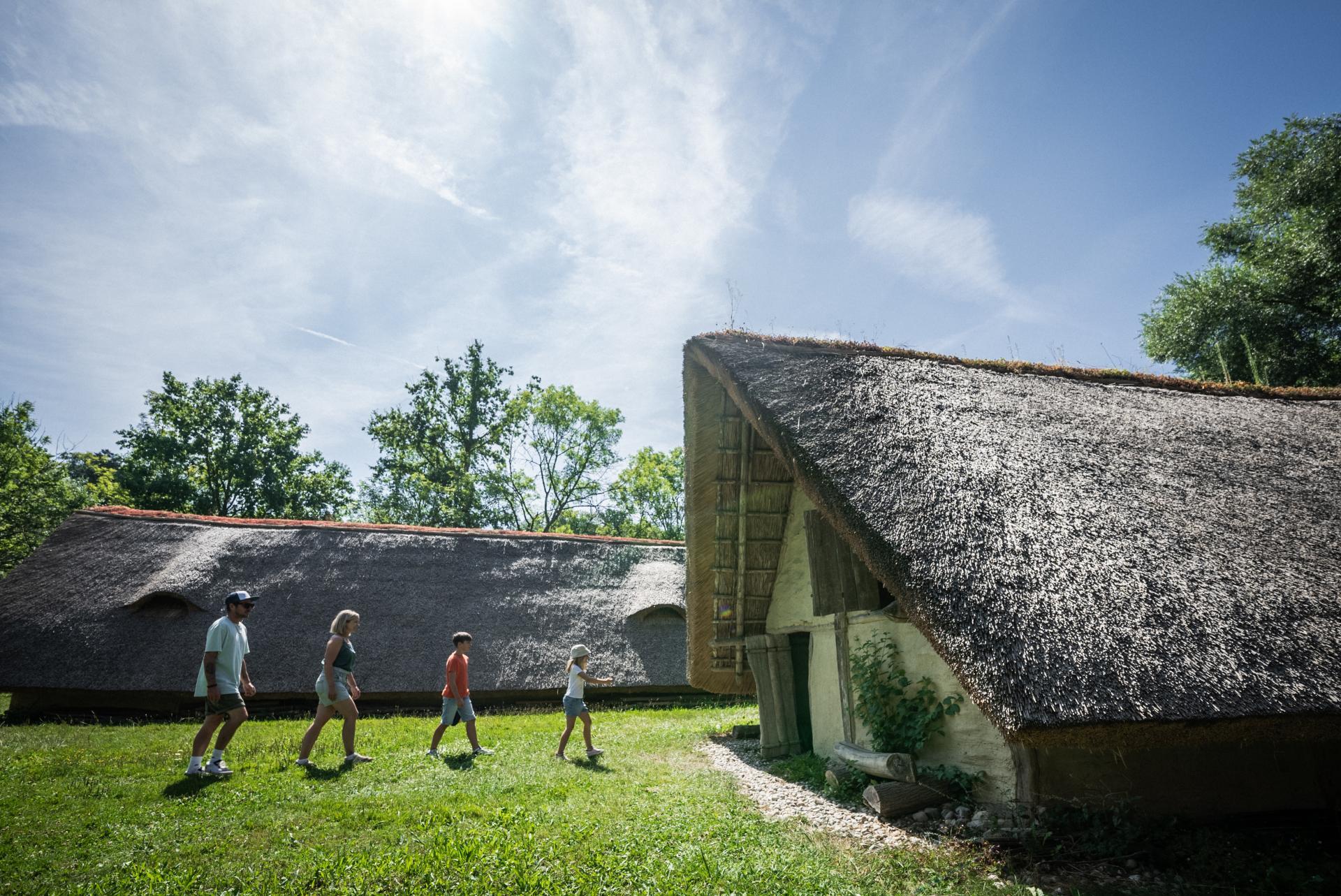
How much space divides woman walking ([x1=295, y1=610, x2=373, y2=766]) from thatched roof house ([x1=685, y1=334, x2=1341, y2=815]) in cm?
441

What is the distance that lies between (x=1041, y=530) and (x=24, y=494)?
115 feet

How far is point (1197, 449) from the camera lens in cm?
617

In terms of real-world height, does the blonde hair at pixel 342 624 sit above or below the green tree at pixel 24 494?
below

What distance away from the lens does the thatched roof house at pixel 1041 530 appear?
3670 millimetres

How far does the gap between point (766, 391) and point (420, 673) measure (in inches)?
379

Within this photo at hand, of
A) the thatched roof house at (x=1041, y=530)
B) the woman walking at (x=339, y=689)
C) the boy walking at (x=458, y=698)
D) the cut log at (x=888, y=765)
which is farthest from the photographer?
the boy walking at (x=458, y=698)

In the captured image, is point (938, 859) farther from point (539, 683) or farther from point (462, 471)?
point (462, 471)

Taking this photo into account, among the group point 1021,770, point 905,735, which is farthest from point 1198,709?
point 905,735

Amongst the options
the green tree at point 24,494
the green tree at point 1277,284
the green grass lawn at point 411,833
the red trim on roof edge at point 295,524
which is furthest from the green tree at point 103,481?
the green tree at point 1277,284

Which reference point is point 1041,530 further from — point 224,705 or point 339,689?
point 224,705

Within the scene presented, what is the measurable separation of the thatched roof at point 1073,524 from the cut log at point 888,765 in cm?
199

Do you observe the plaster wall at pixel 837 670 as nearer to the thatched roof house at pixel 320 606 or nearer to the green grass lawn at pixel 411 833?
the green grass lawn at pixel 411 833

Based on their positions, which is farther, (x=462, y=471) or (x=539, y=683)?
(x=462, y=471)

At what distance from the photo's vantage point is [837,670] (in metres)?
7.37
